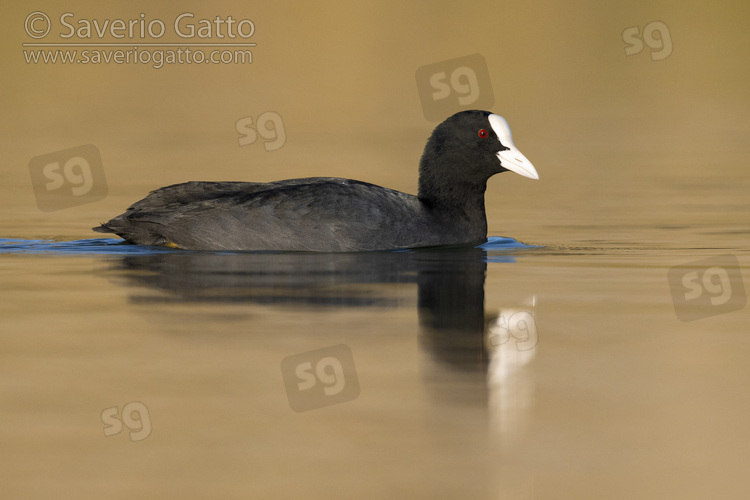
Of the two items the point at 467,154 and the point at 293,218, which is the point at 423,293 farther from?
the point at 467,154

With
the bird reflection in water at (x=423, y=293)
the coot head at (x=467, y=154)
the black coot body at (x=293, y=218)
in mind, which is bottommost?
the bird reflection in water at (x=423, y=293)

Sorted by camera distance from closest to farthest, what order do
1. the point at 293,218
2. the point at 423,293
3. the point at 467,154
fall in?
the point at 423,293 → the point at 293,218 → the point at 467,154

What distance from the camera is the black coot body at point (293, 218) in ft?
30.7

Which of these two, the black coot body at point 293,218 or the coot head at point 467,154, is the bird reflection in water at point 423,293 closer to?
the black coot body at point 293,218

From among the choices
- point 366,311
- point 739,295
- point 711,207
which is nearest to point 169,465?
point 366,311

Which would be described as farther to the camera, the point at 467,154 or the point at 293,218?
the point at 467,154

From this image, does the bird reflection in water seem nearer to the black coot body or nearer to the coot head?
the black coot body

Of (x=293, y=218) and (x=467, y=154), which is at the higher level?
(x=467, y=154)

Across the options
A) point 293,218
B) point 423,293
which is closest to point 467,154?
point 293,218

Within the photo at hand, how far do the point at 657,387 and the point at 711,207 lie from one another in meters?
7.62

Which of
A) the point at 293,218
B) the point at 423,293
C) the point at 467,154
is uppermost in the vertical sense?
the point at 467,154

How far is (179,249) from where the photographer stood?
31.2 ft

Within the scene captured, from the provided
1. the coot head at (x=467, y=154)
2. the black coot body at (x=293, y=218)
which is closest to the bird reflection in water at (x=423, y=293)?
the black coot body at (x=293, y=218)

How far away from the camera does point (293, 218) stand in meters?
9.33
